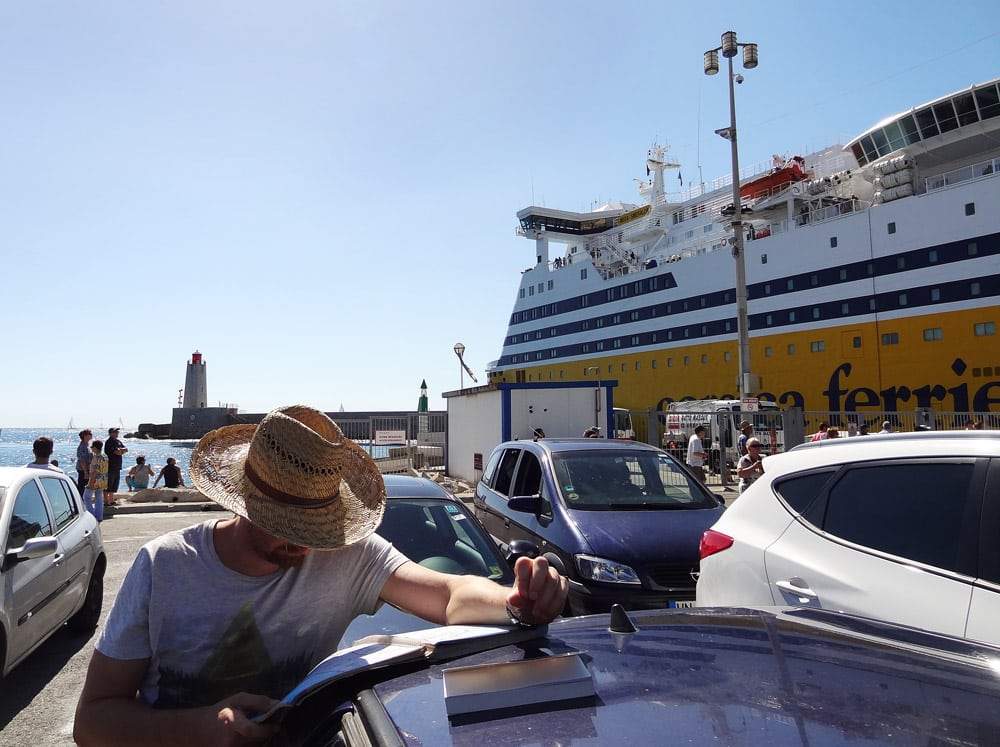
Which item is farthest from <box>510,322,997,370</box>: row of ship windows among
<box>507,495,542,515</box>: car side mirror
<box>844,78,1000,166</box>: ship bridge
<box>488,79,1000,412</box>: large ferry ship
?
<box>507,495,542,515</box>: car side mirror

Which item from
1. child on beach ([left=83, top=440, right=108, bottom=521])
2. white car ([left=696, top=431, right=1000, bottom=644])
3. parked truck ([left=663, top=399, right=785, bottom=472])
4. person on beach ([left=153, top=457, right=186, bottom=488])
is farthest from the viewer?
person on beach ([left=153, top=457, right=186, bottom=488])

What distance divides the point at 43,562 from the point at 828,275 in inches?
1094

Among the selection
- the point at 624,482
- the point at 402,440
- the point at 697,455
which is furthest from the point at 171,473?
the point at 624,482

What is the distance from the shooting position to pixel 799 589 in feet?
9.04

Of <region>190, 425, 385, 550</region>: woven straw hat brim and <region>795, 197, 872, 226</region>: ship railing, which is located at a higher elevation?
<region>795, 197, 872, 226</region>: ship railing

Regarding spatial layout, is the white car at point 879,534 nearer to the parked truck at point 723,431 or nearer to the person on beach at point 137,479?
the parked truck at point 723,431

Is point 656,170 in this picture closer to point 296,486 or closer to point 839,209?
point 839,209

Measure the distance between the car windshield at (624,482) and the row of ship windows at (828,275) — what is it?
879 inches

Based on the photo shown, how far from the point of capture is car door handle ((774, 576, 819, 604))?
2.69 metres

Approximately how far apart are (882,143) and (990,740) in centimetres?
3008

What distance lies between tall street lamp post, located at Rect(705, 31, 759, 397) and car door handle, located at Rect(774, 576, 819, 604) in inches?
527

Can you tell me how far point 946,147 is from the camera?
24.1m

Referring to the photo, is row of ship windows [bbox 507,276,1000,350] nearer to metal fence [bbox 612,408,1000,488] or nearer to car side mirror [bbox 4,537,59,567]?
metal fence [bbox 612,408,1000,488]

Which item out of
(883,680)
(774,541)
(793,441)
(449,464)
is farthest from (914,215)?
(883,680)
